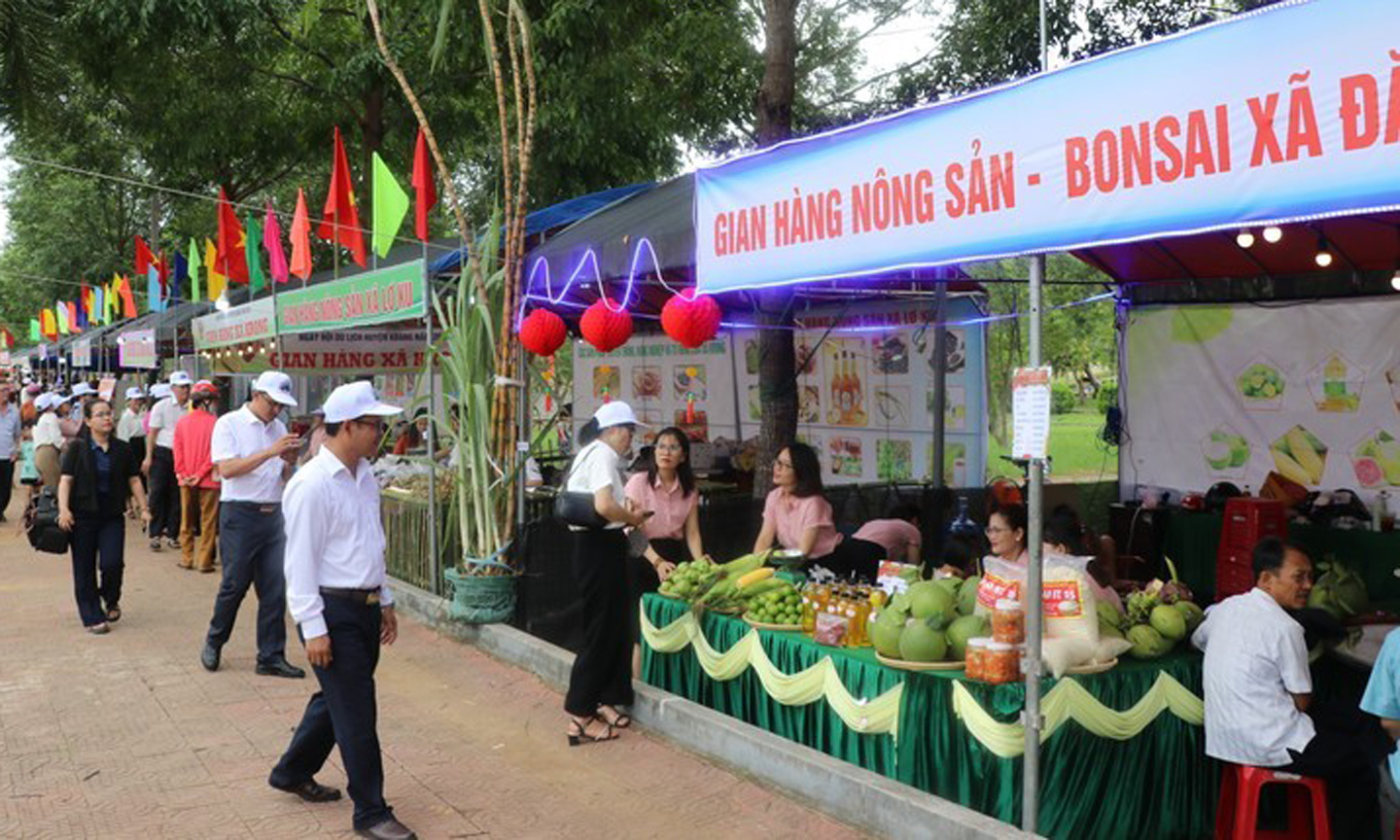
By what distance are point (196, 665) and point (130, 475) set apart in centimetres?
195

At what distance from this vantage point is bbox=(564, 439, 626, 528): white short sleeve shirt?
604cm

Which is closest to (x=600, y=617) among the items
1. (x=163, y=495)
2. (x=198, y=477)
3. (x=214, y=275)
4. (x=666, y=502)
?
(x=666, y=502)

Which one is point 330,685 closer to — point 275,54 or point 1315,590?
point 1315,590

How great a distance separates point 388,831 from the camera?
15.8 feet

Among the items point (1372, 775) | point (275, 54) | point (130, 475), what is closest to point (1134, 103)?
point (1372, 775)

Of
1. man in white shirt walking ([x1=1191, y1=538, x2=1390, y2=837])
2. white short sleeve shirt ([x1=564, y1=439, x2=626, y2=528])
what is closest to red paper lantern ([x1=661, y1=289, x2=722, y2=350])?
white short sleeve shirt ([x1=564, y1=439, x2=626, y2=528])

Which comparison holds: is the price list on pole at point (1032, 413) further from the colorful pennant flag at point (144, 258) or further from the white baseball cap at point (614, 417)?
the colorful pennant flag at point (144, 258)

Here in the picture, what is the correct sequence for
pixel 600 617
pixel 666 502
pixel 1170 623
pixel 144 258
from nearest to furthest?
pixel 1170 623, pixel 600 617, pixel 666 502, pixel 144 258

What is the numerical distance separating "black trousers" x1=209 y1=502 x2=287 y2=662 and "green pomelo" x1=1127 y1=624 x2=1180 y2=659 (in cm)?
532

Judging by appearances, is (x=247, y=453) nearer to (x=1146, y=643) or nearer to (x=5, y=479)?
(x=1146, y=643)

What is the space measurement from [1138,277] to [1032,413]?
26.5 ft

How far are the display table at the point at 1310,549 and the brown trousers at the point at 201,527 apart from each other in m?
9.19

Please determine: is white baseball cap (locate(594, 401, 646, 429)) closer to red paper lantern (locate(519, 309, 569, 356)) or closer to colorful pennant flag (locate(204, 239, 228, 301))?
red paper lantern (locate(519, 309, 569, 356))

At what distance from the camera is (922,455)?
1231 cm
